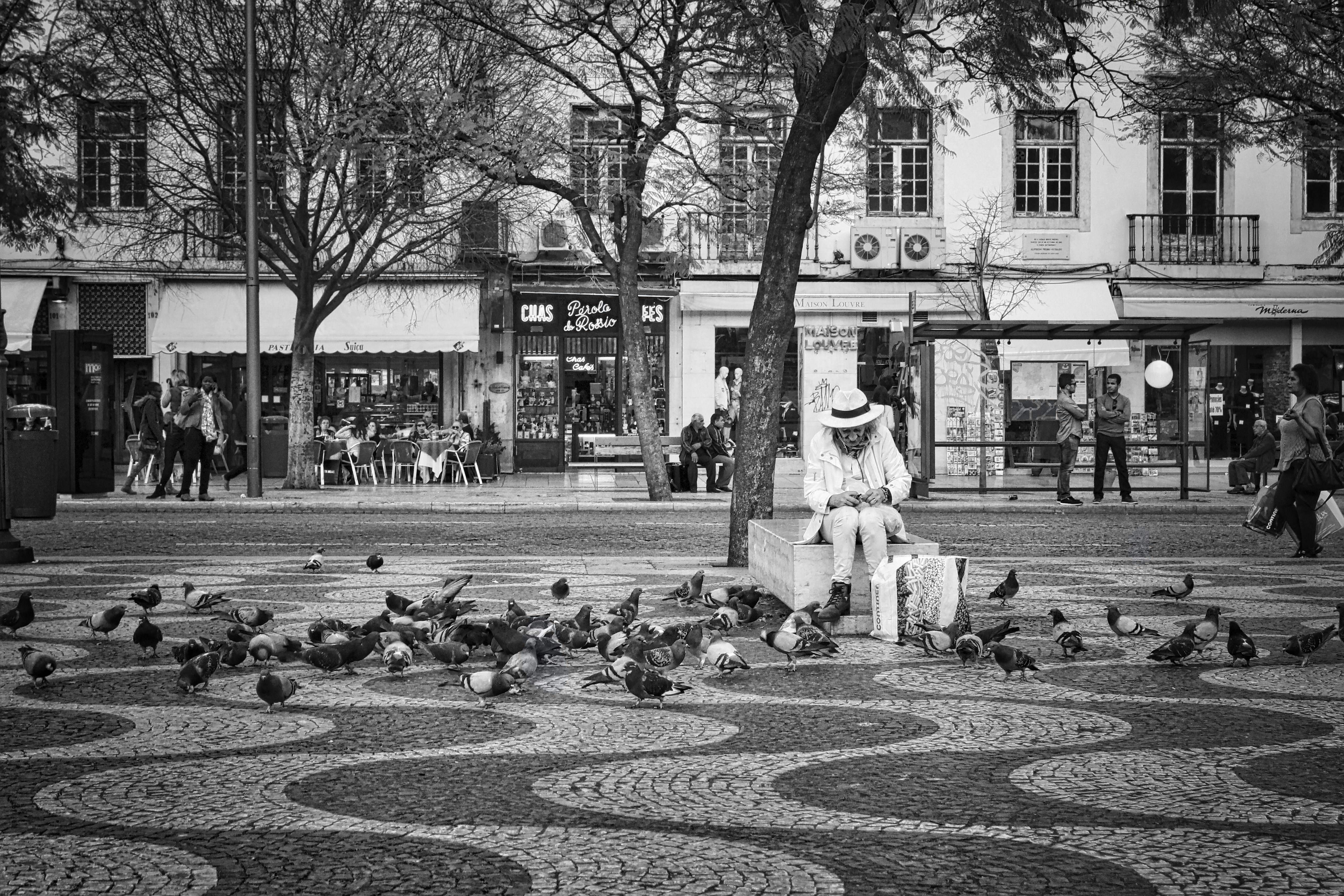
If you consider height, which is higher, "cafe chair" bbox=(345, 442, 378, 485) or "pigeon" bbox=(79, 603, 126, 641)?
"cafe chair" bbox=(345, 442, 378, 485)

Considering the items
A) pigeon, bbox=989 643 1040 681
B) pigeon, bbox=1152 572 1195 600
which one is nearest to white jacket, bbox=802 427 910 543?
pigeon, bbox=1152 572 1195 600

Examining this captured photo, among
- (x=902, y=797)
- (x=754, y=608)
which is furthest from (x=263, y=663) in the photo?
(x=902, y=797)

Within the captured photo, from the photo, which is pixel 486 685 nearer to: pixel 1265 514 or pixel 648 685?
pixel 648 685

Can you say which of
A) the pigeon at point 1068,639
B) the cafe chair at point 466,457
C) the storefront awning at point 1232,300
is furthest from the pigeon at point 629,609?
the storefront awning at point 1232,300

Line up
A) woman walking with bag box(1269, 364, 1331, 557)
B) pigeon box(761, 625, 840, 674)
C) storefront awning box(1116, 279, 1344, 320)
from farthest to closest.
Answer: storefront awning box(1116, 279, 1344, 320), woman walking with bag box(1269, 364, 1331, 557), pigeon box(761, 625, 840, 674)

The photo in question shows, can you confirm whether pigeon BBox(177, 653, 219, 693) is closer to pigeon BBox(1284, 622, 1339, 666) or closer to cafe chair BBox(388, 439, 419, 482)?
pigeon BBox(1284, 622, 1339, 666)

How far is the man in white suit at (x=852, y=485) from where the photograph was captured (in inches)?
360

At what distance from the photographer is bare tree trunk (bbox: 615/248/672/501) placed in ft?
71.7

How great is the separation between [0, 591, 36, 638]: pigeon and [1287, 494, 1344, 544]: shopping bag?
36.4 ft

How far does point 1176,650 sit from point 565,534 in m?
9.85

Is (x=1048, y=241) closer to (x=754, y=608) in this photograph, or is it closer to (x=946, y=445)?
(x=946, y=445)

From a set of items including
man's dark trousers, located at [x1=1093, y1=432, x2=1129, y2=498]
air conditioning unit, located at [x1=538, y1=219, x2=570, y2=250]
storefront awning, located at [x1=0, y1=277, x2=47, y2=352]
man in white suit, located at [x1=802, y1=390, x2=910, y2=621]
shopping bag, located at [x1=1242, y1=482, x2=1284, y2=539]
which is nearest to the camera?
man in white suit, located at [x1=802, y1=390, x2=910, y2=621]

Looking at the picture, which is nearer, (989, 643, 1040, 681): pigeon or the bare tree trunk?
(989, 643, 1040, 681): pigeon

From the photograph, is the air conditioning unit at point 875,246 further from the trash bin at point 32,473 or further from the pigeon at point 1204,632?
the pigeon at point 1204,632
